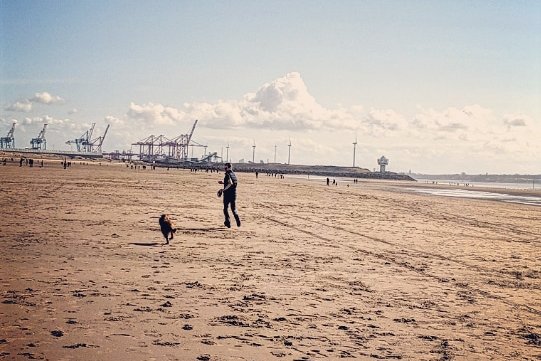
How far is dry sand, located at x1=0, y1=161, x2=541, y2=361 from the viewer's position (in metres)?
5.14

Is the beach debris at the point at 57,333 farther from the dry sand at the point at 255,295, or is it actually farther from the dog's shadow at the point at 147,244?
the dog's shadow at the point at 147,244

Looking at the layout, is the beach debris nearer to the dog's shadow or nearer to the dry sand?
the dry sand

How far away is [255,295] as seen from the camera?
7254 millimetres

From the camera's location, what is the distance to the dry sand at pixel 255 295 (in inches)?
202

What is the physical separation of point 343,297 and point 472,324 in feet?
6.49

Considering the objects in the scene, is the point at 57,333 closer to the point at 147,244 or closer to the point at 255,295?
the point at 255,295

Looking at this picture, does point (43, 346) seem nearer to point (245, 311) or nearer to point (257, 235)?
point (245, 311)

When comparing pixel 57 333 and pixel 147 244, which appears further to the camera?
pixel 147 244

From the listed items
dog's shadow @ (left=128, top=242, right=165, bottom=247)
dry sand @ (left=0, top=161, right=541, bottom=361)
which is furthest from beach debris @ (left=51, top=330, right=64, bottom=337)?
dog's shadow @ (left=128, top=242, right=165, bottom=247)

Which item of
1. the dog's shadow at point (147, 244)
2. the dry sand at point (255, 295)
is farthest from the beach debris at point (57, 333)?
the dog's shadow at point (147, 244)

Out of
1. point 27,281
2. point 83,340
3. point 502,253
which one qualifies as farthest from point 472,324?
point 502,253

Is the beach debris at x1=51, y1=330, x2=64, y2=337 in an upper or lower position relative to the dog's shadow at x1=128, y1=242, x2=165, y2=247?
upper

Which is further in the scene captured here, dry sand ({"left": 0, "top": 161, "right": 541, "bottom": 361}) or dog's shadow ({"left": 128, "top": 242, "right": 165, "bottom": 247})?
dog's shadow ({"left": 128, "top": 242, "right": 165, "bottom": 247})

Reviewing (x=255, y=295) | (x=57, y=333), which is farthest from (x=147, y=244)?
(x=57, y=333)
